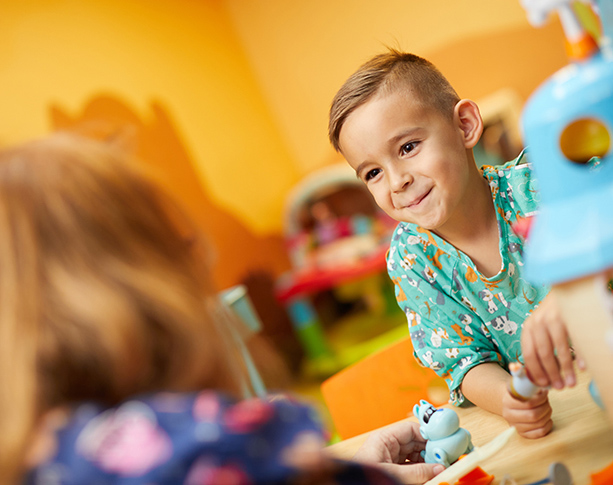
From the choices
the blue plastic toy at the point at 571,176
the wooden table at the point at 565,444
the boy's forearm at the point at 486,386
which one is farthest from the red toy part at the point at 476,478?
the blue plastic toy at the point at 571,176

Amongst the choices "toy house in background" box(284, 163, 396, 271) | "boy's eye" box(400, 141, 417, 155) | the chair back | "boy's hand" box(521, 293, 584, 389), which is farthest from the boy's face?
"toy house in background" box(284, 163, 396, 271)

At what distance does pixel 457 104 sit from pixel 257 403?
628 millimetres

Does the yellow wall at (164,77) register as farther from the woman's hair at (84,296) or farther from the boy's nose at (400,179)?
the woman's hair at (84,296)

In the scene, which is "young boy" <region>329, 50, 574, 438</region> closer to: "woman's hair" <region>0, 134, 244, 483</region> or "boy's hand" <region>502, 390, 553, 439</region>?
"boy's hand" <region>502, 390, 553, 439</region>

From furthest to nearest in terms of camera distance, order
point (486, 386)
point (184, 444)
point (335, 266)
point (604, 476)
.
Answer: point (335, 266)
point (486, 386)
point (604, 476)
point (184, 444)

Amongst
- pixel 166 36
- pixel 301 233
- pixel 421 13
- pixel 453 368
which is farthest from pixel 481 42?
pixel 453 368

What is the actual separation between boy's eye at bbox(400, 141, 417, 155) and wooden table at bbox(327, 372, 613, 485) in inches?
13.2

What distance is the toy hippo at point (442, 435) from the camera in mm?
585

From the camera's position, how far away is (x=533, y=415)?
22.5 inches

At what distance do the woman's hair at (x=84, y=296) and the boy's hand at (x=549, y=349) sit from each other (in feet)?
0.87

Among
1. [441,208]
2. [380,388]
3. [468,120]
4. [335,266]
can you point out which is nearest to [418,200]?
[441,208]

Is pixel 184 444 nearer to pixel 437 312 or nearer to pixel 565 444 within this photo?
→ pixel 565 444

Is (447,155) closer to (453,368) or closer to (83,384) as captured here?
(453,368)

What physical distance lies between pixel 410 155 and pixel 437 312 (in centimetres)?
22
